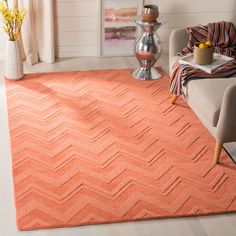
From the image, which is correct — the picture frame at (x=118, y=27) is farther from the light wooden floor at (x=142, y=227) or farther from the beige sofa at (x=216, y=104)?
the light wooden floor at (x=142, y=227)

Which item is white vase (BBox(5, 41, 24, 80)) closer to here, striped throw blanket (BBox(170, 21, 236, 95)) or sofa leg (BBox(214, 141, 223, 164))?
striped throw blanket (BBox(170, 21, 236, 95))

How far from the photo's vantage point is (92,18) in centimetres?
528

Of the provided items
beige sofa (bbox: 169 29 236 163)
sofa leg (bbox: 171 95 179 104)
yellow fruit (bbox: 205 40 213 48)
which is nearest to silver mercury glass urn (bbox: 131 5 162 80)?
sofa leg (bbox: 171 95 179 104)

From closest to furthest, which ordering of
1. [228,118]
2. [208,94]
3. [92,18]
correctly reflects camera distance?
[228,118] → [208,94] → [92,18]

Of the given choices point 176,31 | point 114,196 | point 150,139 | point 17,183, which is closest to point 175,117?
point 150,139

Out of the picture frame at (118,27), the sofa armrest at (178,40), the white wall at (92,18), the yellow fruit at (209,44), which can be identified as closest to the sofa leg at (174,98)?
the sofa armrest at (178,40)

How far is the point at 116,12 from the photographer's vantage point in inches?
206

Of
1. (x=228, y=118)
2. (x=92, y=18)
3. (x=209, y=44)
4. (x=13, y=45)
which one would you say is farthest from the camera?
(x=92, y=18)

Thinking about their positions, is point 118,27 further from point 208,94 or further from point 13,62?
point 208,94

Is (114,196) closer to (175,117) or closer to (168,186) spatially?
(168,186)

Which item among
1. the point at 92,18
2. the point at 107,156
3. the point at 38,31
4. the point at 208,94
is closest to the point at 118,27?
the point at 92,18

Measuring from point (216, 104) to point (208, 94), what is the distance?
0.50 feet

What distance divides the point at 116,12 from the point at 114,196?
252 cm

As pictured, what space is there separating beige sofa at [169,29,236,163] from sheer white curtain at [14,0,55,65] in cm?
171
